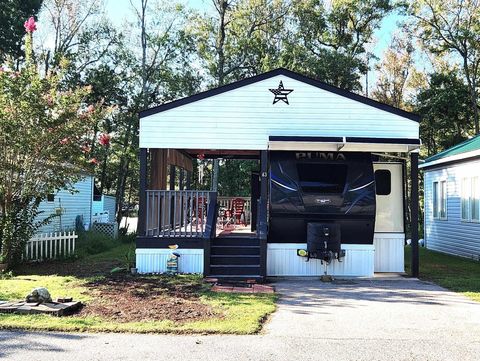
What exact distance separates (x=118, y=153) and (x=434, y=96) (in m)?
18.2

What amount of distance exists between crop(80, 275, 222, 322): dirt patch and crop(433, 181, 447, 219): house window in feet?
34.4

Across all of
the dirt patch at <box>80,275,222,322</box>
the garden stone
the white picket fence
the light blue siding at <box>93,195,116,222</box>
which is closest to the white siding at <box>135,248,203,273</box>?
the dirt patch at <box>80,275,222,322</box>

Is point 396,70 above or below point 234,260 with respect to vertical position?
above

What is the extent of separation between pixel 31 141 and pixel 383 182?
7.75 meters

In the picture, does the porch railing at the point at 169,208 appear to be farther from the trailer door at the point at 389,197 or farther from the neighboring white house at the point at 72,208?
the neighboring white house at the point at 72,208

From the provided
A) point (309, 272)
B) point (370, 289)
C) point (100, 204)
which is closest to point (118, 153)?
point (100, 204)

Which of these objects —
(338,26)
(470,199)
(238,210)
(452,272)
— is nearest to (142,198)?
(238,210)

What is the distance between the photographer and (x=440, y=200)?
1622 centimetres

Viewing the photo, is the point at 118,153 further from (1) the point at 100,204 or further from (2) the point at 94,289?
(2) the point at 94,289

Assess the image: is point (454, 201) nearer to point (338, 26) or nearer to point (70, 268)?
point (70, 268)

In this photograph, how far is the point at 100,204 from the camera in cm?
2644

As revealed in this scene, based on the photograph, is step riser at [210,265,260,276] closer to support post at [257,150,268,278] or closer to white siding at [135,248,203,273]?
support post at [257,150,268,278]

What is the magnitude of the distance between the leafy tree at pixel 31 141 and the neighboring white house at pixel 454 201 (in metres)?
10.3

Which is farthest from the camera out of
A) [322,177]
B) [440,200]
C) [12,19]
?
[12,19]
